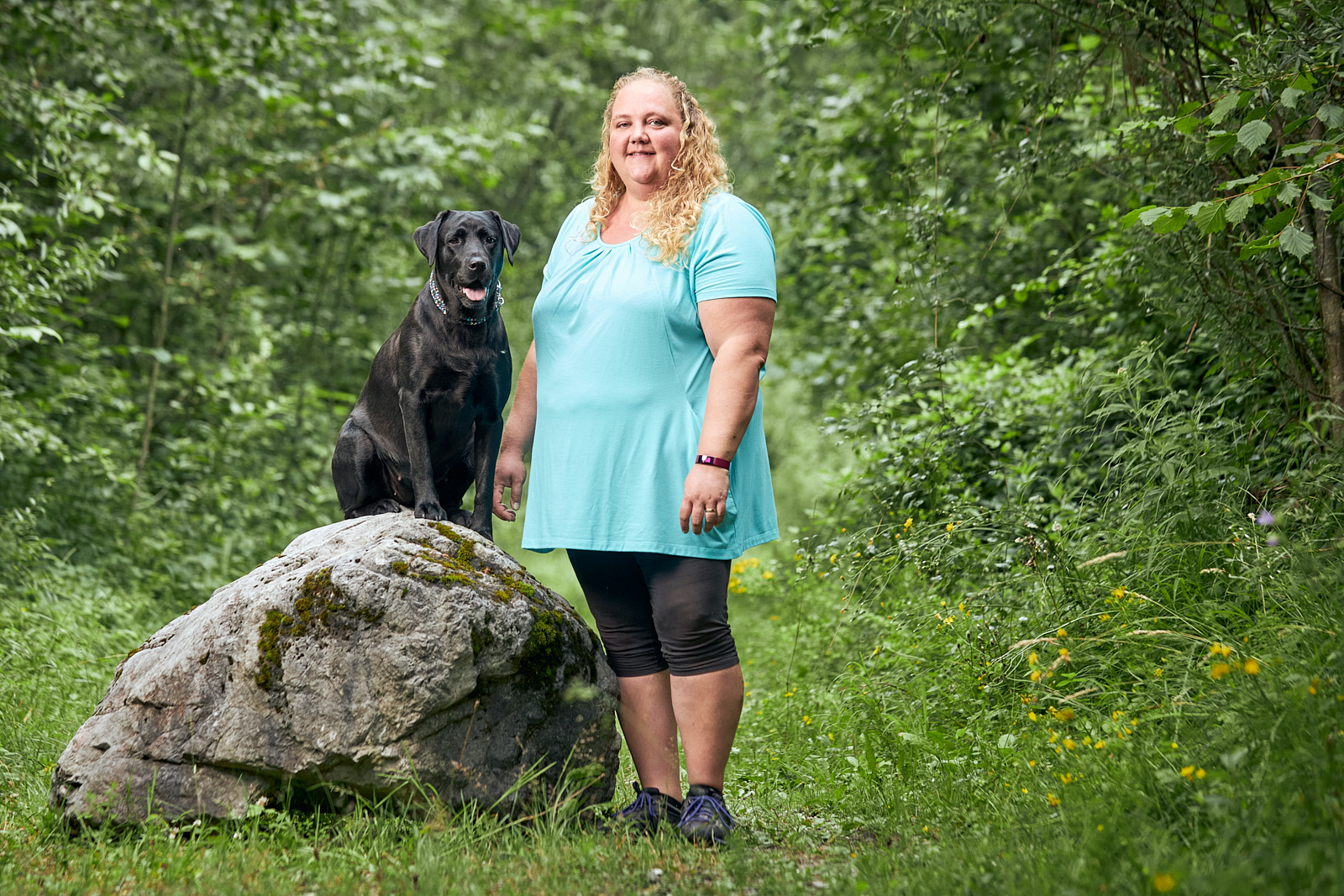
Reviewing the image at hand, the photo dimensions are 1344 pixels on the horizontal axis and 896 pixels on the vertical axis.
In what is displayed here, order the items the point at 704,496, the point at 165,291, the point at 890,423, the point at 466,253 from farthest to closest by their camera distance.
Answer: the point at 165,291 → the point at 890,423 → the point at 466,253 → the point at 704,496

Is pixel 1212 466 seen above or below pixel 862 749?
above

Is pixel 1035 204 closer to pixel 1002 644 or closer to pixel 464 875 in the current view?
pixel 1002 644

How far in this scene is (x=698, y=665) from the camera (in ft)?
8.97

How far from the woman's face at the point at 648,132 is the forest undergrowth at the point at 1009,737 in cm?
180

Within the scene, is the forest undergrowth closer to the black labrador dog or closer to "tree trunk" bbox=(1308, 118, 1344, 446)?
"tree trunk" bbox=(1308, 118, 1344, 446)

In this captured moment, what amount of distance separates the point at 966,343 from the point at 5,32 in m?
7.13

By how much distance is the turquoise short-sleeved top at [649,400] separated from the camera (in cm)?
269

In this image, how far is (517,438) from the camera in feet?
10.9

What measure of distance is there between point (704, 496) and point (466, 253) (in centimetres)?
123

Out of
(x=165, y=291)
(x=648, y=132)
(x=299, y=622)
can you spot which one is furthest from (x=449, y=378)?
(x=165, y=291)

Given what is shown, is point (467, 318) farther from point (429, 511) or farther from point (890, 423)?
point (890, 423)

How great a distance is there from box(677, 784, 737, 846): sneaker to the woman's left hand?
82 centimetres

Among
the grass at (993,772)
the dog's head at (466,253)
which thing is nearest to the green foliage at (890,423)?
the grass at (993,772)

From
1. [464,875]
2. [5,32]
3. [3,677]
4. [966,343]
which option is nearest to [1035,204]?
[966,343]
